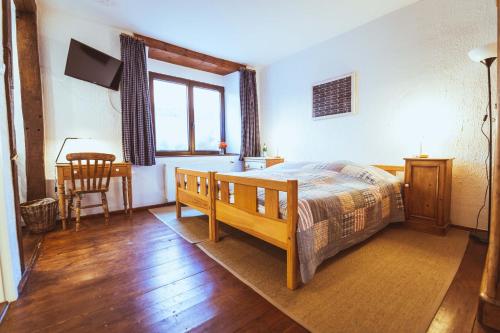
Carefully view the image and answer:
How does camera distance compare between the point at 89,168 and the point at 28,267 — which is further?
the point at 89,168

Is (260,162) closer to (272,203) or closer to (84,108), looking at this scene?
(272,203)

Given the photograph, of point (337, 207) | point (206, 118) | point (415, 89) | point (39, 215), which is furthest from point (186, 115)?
point (415, 89)

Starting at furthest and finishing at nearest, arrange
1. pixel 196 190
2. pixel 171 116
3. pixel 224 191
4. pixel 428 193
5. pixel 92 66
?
1. pixel 171 116
2. pixel 92 66
3. pixel 196 190
4. pixel 428 193
5. pixel 224 191

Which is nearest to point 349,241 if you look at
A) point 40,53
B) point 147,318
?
point 147,318

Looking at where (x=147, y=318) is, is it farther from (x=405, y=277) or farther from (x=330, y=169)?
(x=330, y=169)

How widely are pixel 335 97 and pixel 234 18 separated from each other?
166cm

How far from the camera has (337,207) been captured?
162 cm

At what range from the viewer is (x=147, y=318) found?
Result: 113 centimetres

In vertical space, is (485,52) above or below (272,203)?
above

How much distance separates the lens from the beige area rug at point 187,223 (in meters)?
2.21

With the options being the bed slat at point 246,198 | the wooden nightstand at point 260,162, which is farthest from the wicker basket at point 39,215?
the wooden nightstand at point 260,162

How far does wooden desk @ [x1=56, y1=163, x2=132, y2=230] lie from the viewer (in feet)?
7.88

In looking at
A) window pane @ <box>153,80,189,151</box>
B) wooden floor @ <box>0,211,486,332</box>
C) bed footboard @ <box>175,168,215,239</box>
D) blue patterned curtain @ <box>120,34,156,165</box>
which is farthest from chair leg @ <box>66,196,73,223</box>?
window pane @ <box>153,80,189,151</box>

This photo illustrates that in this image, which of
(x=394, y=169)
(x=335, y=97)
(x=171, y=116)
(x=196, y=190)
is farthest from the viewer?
(x=171, y=116)
